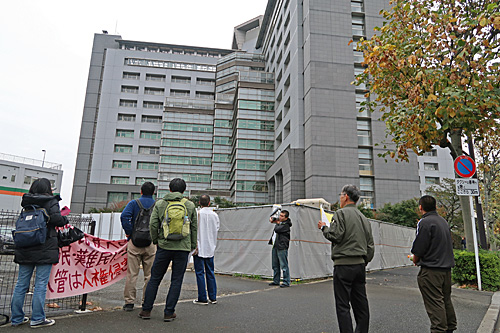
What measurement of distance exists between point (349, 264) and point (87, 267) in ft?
13.6

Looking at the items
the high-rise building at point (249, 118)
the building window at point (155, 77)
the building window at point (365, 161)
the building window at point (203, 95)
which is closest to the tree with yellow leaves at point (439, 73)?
the high-rise building at point (249, 118)

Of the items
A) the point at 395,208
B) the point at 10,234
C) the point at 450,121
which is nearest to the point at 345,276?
the point at 10,234

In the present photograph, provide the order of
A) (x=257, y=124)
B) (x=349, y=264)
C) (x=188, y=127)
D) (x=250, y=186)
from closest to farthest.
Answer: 1. (x=349, y=264)
2. (x=250, y=186)
3. (x=257, y=124)
4. (x=188, y=127)

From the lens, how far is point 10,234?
4.64 meters

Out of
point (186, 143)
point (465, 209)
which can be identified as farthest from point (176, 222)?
point (186, 143)

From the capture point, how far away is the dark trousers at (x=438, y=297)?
406 cm

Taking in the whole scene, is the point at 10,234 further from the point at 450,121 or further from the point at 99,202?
the point at 99,202

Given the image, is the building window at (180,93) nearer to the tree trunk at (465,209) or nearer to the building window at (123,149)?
the building window at (123,149)

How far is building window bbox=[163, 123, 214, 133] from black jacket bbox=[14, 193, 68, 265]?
60.3 meters

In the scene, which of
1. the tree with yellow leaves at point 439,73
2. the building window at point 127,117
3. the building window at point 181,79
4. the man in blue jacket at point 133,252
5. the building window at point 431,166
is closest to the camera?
the man in blue jacket at point 133,252

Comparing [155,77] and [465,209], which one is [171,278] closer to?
[465,209]

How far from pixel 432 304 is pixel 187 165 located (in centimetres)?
6169

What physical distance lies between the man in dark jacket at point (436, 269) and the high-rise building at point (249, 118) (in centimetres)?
3058

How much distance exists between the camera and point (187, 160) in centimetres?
6419
